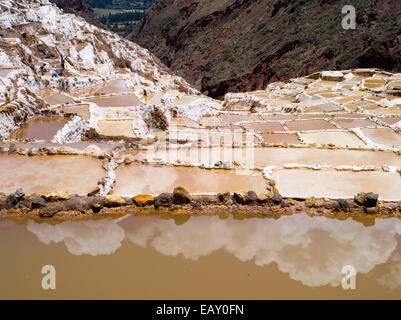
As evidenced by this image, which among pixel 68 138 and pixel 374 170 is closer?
pixel 374 170

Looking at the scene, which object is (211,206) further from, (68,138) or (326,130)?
(326,130)

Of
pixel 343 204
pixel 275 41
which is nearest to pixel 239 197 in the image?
pixel 343 204

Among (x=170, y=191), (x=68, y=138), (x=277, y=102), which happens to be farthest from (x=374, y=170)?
(x=277, y=102)

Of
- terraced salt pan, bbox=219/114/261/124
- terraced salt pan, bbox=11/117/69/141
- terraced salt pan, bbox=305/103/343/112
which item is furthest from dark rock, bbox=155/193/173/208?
terraced salt pan, bbox=305/103/343/112

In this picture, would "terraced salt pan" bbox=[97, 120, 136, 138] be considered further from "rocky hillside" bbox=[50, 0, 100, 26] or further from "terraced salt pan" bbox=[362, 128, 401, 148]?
"rocky hillside" bbox=[50, 0, 100, 26]

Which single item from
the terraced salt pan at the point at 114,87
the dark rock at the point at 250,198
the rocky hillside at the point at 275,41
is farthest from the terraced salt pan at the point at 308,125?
the rocky hillside at the point at 275,41

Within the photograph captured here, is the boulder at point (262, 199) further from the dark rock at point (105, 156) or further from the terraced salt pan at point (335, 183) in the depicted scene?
the dark rock at point (105, 156)
